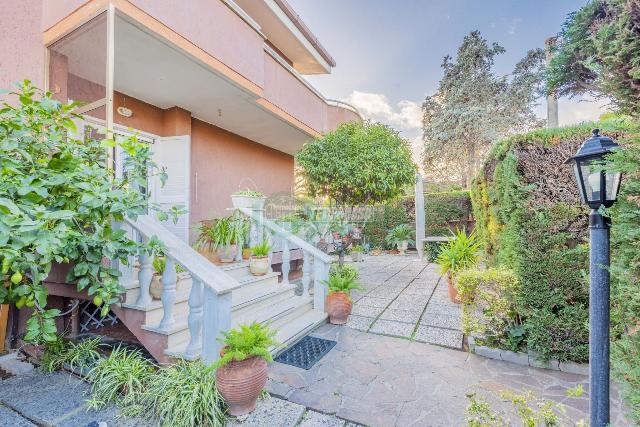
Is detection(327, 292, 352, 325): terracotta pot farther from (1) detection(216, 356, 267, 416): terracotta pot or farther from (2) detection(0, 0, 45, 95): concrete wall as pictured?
(2) detection(0, 0, 45, 95): concrete wall

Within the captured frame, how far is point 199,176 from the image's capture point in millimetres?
6648

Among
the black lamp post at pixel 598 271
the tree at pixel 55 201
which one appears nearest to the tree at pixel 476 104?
the black lamp post at pixel 598 271

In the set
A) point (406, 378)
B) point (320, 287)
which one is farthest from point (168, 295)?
point (406, 378)

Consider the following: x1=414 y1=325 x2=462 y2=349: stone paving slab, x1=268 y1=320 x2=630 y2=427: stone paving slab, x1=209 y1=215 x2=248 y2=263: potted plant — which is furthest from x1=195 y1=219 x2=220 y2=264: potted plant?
x1=414 y1=325 x2=462 y2=349: stone paving slab

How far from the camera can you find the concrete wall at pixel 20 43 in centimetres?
332

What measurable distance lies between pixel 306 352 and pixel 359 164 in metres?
3.39

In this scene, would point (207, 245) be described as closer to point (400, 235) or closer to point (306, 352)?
point (306, 352)

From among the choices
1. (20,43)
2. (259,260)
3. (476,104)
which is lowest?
(259,260)

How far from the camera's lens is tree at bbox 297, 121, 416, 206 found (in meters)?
5.49

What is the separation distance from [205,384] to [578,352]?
3.78 m

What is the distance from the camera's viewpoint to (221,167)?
723 cm

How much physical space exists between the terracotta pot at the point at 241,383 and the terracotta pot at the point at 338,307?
2.18 meters

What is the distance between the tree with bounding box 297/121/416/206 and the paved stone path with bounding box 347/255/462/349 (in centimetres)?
204

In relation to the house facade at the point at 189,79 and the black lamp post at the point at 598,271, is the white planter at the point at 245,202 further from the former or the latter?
the black lamp post at the point at 598,271
